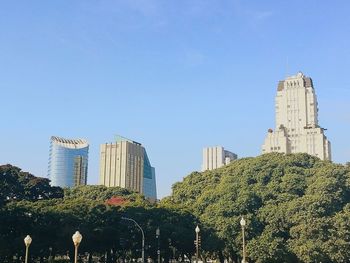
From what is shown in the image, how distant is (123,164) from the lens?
165 metres

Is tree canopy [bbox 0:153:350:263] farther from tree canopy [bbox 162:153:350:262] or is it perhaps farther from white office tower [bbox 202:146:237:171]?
white office tower [bbox 202:146:237:171]

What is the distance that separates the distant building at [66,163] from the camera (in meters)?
180

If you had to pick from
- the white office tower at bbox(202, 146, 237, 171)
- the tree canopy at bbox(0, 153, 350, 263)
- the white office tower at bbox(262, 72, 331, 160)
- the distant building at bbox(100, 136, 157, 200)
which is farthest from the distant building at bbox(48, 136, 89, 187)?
the tree canopy at bbox(0, 153, 350, 263)

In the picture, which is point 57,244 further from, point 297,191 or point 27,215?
point 297,191

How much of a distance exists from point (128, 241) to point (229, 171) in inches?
780

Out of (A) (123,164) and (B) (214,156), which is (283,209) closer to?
(A) (123,164)

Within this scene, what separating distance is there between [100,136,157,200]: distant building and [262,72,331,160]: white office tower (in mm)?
46630

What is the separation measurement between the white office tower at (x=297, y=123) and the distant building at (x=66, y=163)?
6999 centimetres

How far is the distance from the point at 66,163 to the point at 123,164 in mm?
27294

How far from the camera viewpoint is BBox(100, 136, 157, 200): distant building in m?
165

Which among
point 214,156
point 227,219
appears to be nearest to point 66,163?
point 214,156

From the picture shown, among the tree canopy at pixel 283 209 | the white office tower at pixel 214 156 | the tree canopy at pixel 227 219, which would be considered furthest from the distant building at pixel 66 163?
the tree canopy at pixel 283 209

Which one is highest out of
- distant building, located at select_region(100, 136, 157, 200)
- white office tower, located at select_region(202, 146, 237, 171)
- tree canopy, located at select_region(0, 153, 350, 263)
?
white office tower, located at select_region(202, 146, 237, 171)

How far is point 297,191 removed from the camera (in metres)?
60.5
